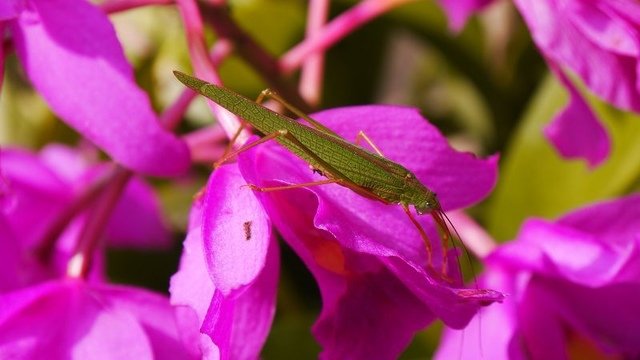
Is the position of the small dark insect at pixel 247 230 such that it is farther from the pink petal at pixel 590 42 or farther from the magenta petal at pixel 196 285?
the pink petal at pixel 590 42

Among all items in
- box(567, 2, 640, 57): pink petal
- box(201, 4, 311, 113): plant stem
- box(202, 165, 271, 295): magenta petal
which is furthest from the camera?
box(201, 4, 311, 113): plant stem

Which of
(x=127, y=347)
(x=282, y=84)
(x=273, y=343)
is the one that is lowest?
(x=273, y=343)

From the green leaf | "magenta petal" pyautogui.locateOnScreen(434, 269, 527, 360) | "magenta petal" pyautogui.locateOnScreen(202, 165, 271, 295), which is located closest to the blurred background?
the green leaf

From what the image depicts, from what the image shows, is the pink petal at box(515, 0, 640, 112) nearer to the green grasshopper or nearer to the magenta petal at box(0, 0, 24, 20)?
the green grasshopper

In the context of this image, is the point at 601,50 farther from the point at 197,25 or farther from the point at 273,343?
the point at 273,343

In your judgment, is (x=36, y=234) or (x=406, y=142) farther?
(x=36, y=234)

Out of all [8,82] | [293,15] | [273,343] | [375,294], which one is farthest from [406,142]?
[8,82]

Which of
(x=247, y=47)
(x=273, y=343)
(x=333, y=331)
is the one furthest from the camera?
(x=273, y=343)
